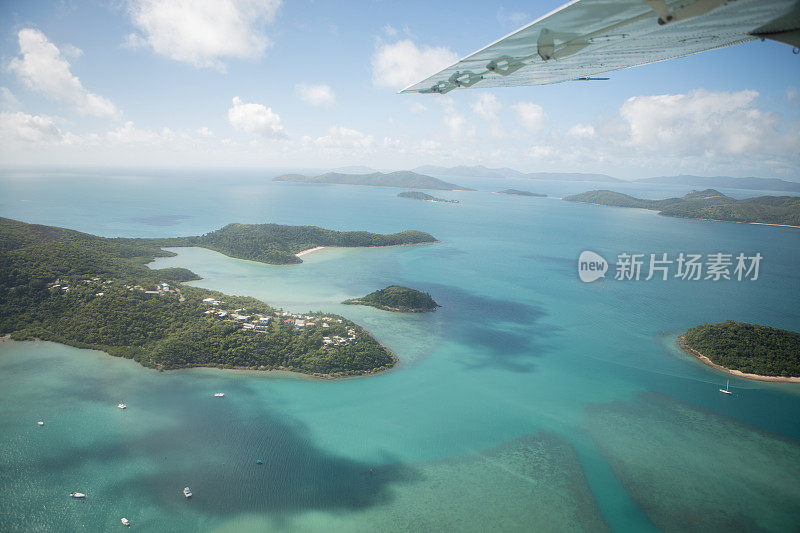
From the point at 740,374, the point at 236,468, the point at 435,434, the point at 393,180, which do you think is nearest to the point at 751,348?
the point at 740,374

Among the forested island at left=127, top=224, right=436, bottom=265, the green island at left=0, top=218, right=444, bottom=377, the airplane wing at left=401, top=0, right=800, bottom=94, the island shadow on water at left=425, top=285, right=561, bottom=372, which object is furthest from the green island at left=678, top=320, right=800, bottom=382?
the forested island at left=127, top=224, right=436, bottom=265

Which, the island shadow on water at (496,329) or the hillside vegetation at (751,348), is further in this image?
the island shadow on water at (496,329)

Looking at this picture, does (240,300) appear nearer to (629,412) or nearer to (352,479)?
(352,479)

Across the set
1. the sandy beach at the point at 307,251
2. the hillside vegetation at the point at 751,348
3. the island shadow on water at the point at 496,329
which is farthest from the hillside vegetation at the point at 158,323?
the hillside vegetation at the point at 751,348

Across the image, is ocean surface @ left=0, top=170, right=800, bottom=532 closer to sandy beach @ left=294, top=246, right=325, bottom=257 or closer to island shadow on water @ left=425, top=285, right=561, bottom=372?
island shadow on water @ left=425, top=285, right=561, bottom=372

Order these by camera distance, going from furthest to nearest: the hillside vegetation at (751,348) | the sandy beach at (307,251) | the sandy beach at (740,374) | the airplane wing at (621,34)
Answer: the sandy beach at (307,251), the hillside vegetation at (751,348), the sandy beach at (740,374), the airplane wing at (621,34)

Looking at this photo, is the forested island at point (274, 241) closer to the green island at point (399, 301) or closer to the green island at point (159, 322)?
the green island at point (399, 301)
